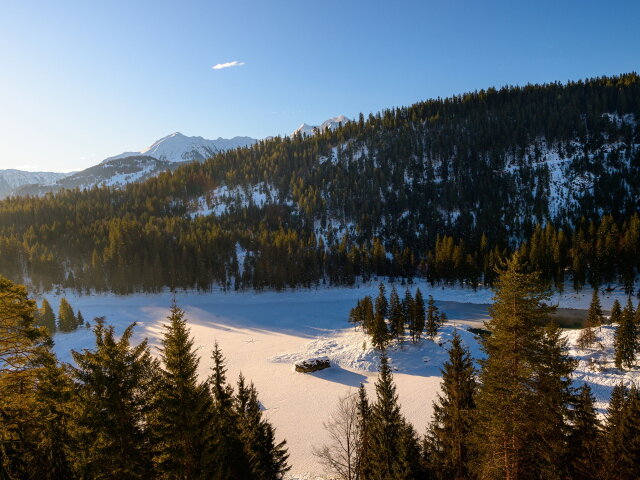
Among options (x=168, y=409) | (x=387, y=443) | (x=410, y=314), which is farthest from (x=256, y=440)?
(x=410, y=314)

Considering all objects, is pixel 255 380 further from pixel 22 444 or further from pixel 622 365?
pixel 622 365

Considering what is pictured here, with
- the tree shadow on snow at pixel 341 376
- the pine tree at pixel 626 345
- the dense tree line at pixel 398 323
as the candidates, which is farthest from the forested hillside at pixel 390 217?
the tree shadow on snow at pixel 341 376

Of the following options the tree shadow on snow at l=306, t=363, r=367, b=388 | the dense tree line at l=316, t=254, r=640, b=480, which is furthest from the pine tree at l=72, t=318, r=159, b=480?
the tree shadow on snow at l=306, t=363, r=367, b=388

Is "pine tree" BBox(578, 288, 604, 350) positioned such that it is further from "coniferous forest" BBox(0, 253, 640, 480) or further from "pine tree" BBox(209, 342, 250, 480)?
"pine tree" BBox(209, 342, 250, 480)

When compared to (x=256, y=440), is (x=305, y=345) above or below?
below

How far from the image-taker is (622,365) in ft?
136

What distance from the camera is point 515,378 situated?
12.7 m

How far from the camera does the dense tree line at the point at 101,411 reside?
1048 centimetres

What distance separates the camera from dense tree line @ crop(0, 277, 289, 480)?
10477mm

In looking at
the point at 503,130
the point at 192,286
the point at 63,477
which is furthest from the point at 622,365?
the point at 503,130

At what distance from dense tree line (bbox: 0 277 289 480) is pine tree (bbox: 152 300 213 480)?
3cm

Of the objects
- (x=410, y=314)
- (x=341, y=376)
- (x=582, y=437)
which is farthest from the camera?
(x=410, y=314)

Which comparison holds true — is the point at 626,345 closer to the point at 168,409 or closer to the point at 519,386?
the point at 519,386

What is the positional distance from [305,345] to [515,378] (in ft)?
156
